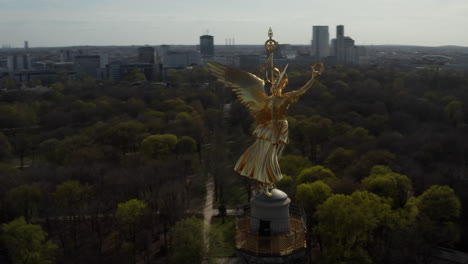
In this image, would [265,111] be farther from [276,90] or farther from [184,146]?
[184,146]

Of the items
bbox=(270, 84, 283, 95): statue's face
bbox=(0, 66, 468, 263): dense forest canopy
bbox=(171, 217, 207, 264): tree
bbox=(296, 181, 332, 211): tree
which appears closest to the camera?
bbox=(270, 84, 283, 95): statue's face

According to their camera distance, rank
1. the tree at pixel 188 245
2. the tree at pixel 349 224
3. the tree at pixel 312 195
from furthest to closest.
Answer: the tree at pixel 312 195 → the tree at pixel 188 245 → the tree at pixel 349 224

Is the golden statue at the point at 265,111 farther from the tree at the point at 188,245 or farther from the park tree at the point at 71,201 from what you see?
the park tree at the point at 71,201

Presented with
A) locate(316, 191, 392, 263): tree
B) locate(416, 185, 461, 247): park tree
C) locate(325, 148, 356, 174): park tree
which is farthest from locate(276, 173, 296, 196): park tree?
locate(416, 185, 461, 247): park tree

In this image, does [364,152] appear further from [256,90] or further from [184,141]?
[256,90]

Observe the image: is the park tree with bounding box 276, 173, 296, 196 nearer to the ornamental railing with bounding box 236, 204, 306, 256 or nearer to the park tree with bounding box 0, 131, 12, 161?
the ornamental railing with bounding box 236, 204, 306, 256

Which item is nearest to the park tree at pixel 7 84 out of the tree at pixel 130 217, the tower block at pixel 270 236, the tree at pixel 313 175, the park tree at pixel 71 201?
the park tree at pixel 71 201

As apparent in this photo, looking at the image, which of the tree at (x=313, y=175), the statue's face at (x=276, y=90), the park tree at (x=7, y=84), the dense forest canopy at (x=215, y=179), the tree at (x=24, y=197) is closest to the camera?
the statue's face at (x=276, y=90)
